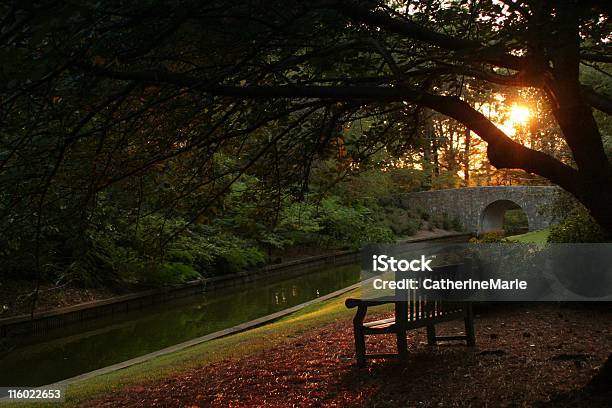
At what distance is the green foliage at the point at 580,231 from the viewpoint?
808cm

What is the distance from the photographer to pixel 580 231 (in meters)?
8.24

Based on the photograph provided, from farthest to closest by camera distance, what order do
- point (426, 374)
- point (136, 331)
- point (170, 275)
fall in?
point (170, 275)
point (136, 331)
point (426, 374)

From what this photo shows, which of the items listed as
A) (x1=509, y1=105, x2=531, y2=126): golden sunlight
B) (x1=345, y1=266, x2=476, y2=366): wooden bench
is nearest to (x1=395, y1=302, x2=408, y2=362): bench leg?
(x1=345, y1=266, x2=476, y2=366): wooden bench

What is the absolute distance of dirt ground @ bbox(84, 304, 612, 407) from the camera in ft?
15.4

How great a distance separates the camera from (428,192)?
40.1m

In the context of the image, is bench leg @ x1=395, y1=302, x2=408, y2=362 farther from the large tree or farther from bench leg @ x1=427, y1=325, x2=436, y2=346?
the large tree

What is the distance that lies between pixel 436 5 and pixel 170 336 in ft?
28.6

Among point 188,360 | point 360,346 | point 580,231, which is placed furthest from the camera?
point 580,231

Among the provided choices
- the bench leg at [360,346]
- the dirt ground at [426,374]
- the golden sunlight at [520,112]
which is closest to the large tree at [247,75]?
the dirt ground at [426,374]

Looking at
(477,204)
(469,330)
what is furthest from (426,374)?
(477,204)

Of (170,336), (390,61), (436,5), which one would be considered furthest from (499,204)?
(390,61)

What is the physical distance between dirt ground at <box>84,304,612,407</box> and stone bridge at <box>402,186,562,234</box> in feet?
99.3

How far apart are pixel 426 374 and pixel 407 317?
65cm

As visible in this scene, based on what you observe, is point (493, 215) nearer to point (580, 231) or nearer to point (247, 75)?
point (580, 231)
